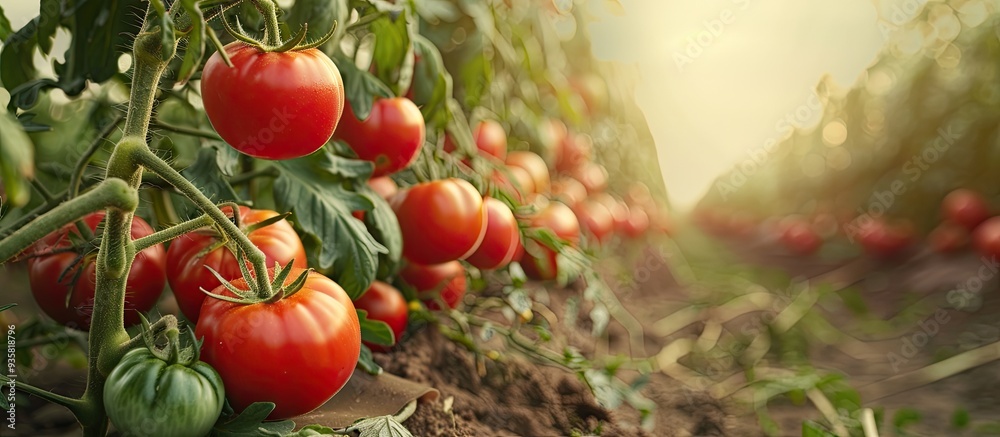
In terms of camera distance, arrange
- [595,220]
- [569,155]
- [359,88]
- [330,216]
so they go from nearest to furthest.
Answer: [330,216], [359,88], [595,220], [569,155]

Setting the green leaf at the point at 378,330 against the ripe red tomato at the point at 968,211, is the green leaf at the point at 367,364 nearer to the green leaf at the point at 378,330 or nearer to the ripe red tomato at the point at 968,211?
the green leaf at the point at 378,330

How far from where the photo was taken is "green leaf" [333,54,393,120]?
2.75 ft

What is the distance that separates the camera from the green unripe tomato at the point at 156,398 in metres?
0.49

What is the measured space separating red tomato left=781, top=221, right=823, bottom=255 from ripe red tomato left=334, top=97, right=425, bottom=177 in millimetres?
3242

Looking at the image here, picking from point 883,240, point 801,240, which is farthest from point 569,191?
point 801,240

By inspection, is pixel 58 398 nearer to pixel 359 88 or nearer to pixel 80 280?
pixel 80 280

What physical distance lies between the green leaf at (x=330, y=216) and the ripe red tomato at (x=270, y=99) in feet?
0.58

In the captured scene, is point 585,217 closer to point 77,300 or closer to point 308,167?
point 308,167

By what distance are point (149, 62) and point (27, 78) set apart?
17.1 inches

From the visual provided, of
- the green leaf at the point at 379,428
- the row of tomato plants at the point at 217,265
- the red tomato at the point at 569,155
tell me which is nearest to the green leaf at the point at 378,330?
the row of tomato plants at the point at 217,265

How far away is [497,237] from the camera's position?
3.51 ft

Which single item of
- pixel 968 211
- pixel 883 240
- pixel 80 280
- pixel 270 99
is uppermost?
pixel 968 211

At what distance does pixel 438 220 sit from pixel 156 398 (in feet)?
1.56

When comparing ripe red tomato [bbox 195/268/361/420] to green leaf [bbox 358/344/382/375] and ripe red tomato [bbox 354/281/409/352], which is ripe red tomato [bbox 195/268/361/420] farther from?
ripe red tomato [bbox 354/281/409/352]
